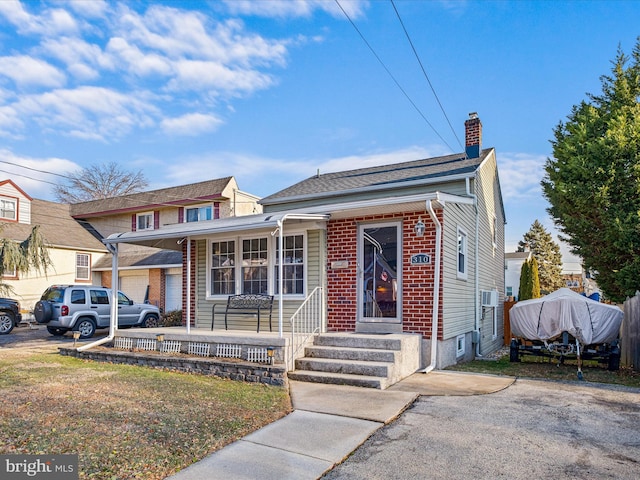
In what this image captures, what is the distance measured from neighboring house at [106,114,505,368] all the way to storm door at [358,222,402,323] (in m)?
0.02

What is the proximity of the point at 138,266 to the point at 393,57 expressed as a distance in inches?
627

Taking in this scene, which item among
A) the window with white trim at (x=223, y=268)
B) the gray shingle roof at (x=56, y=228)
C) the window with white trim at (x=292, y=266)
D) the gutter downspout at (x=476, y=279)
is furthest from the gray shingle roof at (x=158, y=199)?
the gutter downspout at (x=476, y=279)

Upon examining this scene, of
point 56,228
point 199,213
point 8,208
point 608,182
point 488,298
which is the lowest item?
point 488,298

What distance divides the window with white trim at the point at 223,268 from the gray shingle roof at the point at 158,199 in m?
11.7

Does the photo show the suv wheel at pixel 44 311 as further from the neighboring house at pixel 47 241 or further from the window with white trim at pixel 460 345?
the window with white trim at pixel 460 345

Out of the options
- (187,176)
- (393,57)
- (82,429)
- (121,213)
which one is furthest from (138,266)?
(82,429)

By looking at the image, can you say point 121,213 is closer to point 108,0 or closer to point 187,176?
point 187,176

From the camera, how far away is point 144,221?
24922mm

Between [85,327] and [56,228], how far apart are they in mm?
12576

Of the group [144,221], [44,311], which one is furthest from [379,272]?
[144,221]

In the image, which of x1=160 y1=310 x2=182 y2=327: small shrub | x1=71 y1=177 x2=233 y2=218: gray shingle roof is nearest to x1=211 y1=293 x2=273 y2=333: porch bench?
x1=160 y1=310 x2=182 y2=327: small shrub

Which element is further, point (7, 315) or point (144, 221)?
point (144, 221)

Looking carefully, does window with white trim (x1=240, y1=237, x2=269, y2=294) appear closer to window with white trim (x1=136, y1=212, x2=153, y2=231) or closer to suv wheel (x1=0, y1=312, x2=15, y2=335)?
suv wheel (x1=0, y1=312, x2=15, y2=335)

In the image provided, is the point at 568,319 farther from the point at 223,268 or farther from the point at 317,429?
the point at 223,268
